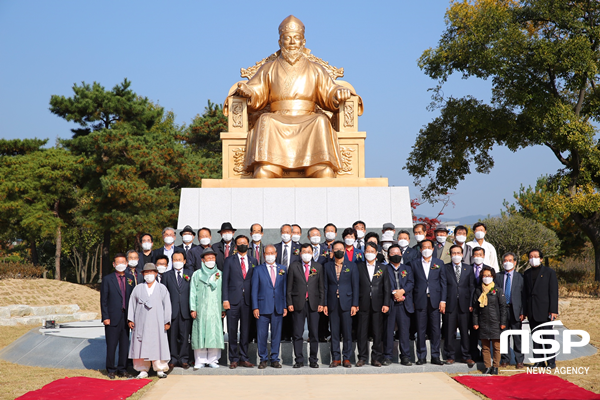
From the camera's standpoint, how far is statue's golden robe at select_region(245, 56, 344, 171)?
991 centimetres

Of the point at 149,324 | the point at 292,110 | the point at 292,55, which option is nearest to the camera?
the point at 149,324

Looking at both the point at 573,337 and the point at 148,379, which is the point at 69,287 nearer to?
the point at 148,379

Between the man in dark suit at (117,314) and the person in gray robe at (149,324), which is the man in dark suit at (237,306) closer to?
the person in gray robe at (149,324)

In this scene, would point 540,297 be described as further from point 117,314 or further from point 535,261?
point 117,314

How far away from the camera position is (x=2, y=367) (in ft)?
23.2

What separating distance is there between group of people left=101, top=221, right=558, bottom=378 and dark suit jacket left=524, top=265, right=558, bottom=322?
1 cm

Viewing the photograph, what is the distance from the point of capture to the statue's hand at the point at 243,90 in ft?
34.1

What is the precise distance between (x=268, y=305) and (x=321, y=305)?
57cm

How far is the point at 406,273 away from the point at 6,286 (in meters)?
13.9

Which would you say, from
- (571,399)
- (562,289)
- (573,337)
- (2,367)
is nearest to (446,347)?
(571,399)

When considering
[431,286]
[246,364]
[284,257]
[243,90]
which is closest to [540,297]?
[431,286]

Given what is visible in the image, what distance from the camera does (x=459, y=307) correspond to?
6.67 meters

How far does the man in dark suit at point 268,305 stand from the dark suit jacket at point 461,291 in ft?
5.93

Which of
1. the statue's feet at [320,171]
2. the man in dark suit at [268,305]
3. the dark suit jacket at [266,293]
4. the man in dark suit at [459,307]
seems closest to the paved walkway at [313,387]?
the man in dark suit at [268,305]
